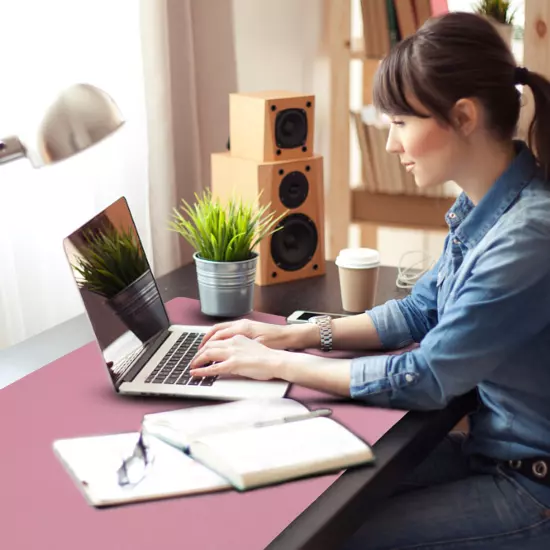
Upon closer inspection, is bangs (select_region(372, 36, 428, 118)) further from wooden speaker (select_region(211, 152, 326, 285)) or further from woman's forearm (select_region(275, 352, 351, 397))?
wooden speaker (select_region(211, 152, 326, 285))

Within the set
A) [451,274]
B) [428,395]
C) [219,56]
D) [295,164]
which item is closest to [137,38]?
[219,56]

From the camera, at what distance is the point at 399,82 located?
127 centimetres

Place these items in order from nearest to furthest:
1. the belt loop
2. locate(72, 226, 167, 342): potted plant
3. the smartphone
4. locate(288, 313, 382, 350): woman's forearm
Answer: the belt loop, locate(72, 226, 167, 342): potted plant, locate(288, 313, 382, 350): woman's forearm, the smartphone

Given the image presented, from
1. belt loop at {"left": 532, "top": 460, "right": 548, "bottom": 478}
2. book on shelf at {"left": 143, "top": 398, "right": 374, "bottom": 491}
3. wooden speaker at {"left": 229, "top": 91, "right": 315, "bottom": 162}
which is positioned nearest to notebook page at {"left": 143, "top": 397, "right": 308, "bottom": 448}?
book on shelf at {"left": 143, "top": 398, "right": 374, "bottom": 491}

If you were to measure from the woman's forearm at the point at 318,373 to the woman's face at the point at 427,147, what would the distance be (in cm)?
31

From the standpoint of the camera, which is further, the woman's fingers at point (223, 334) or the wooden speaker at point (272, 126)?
the wooden speaker at point (272, 126)

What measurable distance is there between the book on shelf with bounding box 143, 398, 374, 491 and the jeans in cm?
14

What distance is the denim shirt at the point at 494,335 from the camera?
1.17 meters

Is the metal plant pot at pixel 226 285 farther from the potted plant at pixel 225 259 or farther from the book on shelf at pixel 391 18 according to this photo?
the book on shelf at pixel 391 18

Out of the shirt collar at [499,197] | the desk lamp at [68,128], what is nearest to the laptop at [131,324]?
the desk lamp at [68,128]

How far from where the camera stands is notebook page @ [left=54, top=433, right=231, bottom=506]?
98 centimetres

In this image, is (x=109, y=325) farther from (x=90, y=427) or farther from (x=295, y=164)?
(x=295, y=164)

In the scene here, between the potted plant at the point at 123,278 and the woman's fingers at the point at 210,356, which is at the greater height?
the potted plant at the point at 123,278

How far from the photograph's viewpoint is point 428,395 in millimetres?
1202
